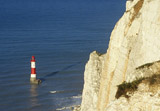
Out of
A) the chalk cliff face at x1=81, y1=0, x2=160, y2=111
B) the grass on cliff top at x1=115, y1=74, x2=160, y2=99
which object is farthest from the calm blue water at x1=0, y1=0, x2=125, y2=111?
the grass on cliff top at x1=115, y1=74, x2=160, y2=99

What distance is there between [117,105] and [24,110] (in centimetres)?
2120

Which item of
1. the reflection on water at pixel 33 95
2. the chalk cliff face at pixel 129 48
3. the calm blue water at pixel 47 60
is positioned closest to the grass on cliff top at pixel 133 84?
the chalk cliff face at pixel 129 48

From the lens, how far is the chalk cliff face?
1174 centimetres

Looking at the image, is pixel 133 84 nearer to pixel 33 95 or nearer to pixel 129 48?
pixel 129 48

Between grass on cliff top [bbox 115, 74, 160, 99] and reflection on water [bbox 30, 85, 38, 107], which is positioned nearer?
grass on cliff top [bbox 115, 74, 160, 99]

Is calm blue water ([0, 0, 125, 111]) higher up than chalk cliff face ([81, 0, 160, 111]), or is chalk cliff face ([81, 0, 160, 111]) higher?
calm blue water ([0, 0, 125, 111])

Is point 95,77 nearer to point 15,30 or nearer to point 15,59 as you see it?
point 15,59

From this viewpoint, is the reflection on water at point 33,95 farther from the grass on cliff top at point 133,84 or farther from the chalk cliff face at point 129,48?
the grass on cliff top at point 133,84

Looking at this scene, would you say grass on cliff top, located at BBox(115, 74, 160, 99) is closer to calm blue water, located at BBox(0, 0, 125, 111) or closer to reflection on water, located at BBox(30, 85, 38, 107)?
calm blue water, located at BBox(0, 0, 125, 111)

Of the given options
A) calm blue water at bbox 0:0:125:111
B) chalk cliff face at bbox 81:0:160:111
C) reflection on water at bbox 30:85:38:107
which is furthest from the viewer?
calm blue water at bbox 0:0:125:111

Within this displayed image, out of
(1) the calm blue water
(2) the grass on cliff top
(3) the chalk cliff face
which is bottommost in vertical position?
(2) the grass on cliff top

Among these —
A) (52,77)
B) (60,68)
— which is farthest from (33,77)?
(60,68)

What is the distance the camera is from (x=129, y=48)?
13094mm

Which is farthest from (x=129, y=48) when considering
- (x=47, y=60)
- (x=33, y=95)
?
(x=47, y=60)
